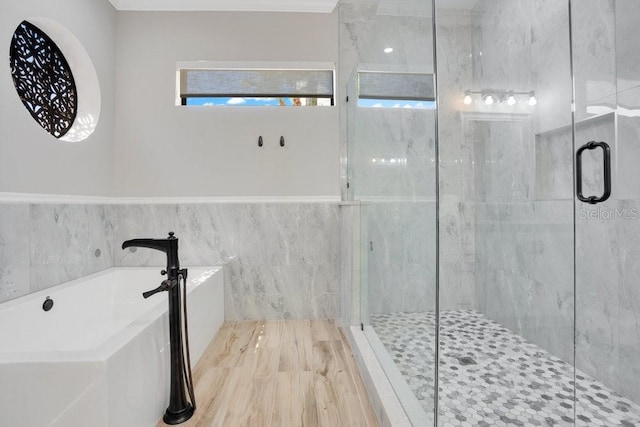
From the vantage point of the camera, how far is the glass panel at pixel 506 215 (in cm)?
151

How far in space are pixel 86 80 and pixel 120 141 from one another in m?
0.51

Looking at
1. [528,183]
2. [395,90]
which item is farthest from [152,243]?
[528,183]

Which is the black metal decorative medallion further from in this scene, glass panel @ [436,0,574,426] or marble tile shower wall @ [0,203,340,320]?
glass panel @ [436,0,574,426]

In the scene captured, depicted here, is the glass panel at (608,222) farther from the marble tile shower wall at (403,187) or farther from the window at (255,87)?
the window at (255,87)

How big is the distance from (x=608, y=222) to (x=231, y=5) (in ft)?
10.4

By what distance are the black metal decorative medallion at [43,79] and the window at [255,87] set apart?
796mm

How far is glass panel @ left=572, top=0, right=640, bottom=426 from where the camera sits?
1432 mm

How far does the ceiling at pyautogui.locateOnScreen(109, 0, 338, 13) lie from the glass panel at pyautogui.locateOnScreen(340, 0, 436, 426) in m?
0.90

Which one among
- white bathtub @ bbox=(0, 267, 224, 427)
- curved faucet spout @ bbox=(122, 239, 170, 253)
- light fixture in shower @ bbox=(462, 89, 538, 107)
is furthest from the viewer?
light fixture in shower @ bbox=(462, 89, 538, 107)

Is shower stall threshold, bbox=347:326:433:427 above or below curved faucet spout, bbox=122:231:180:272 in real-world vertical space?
below

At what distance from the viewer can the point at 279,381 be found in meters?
1.73

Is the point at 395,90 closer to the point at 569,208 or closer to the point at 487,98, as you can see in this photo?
the point at 487,98

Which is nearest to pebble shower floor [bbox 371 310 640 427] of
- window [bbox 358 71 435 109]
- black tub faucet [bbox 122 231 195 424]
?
window [bbox 358 71 435 109]

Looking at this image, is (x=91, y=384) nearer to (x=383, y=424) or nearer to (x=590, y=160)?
(x=383, y=424)
